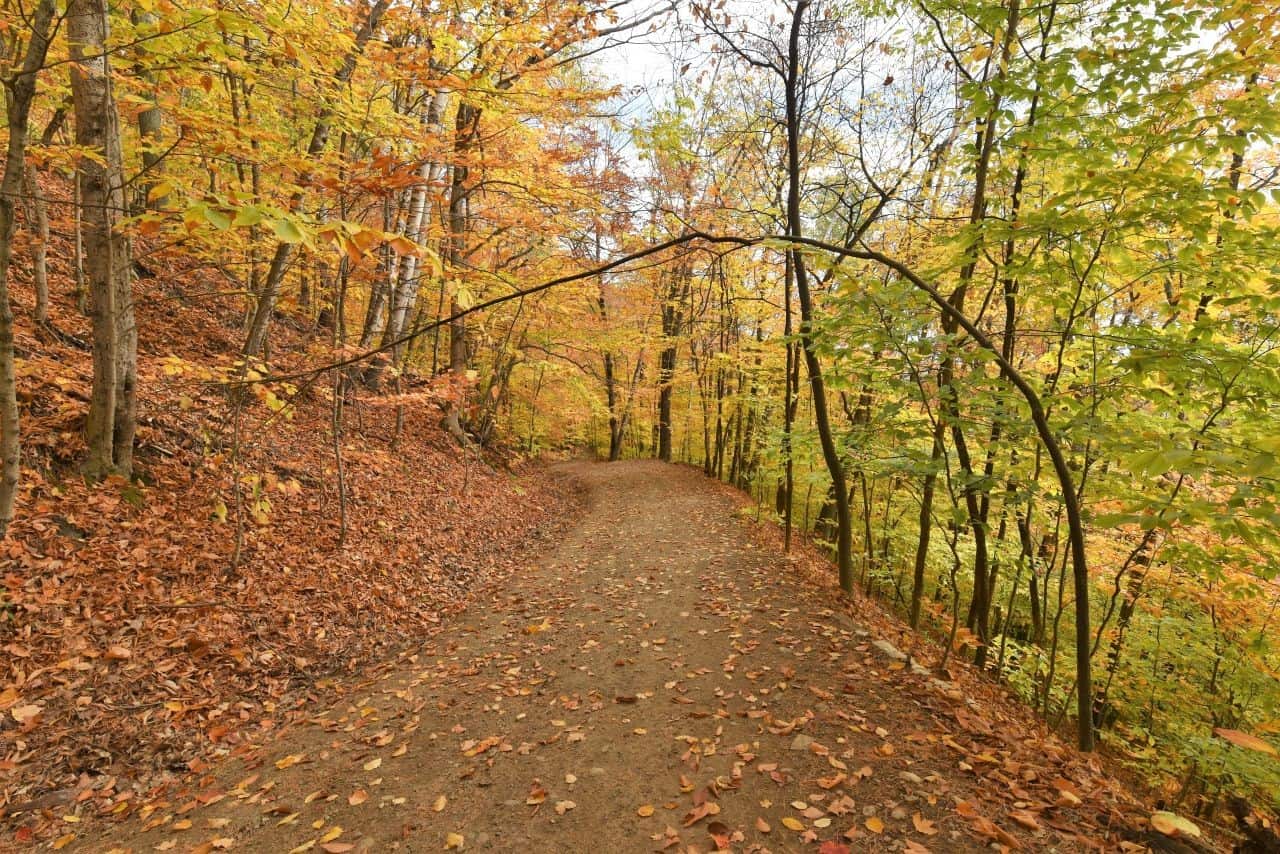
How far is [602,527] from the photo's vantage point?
453 inches

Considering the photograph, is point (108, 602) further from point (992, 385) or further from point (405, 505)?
point (992, 385)

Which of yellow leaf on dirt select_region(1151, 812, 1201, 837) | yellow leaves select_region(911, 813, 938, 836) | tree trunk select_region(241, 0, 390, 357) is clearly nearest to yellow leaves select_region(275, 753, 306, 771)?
yellow leaves select_region(911, 813, 938, 836)

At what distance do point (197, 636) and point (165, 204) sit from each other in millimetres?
8100

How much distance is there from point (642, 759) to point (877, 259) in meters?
3.59

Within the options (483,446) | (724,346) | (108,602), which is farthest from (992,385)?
(483,446)

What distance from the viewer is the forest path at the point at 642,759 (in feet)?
10.3

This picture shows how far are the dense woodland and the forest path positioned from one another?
3.69 ft

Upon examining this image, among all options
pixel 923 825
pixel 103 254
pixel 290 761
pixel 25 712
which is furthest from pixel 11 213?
pixel 923 825

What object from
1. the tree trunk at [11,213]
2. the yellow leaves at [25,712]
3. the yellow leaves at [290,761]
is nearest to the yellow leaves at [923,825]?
the yellow leaves at [290,761]

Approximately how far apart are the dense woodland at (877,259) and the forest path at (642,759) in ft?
3.69

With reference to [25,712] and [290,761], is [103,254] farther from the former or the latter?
[290,761]

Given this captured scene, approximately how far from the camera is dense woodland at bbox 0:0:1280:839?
3.58 meters

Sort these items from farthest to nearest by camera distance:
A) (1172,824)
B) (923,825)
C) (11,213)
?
(11,213) → (923,825) → (1172,824)

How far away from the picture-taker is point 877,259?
9.71 feet
